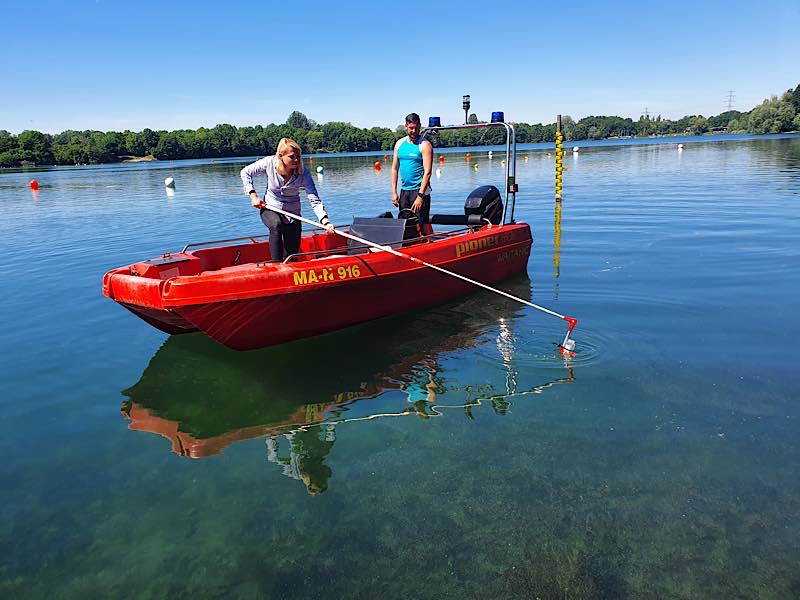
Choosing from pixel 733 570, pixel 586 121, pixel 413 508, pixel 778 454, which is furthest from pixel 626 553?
pixel 586 121

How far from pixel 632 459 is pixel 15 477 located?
5.26m

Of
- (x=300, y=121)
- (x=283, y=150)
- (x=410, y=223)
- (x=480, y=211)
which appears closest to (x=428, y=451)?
(x=283, y=150)

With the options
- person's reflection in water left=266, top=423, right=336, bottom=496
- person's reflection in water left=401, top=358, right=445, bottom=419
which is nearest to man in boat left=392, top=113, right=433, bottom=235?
person's reflection in water left=401, top=358, right=445, bottom=419

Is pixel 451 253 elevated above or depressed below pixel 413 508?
above

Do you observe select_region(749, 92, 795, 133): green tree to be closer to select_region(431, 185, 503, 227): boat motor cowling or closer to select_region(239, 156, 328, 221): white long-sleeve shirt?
select_region(431, 185, 503, 227): boat motor cowling

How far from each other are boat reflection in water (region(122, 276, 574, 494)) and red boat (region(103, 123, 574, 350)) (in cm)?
39

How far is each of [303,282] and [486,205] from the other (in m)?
4.68

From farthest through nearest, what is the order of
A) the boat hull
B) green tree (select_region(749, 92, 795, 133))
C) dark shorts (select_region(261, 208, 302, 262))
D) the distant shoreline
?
the distant shoreline, green tree (select_region(749, 92, 795, 133)), dark shorts (select_region(261, 208, 302, 262)), the boat hull

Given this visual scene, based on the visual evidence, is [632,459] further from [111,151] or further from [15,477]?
[111,151]

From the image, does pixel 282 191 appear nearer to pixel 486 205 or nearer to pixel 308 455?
pixel 308 455

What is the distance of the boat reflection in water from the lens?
5.09 meters

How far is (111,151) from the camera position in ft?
375

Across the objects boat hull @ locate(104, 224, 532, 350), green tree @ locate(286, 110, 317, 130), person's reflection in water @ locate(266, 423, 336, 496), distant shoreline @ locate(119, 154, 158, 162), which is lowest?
person's reflection in water @ locate(266, 423, 336, 496)

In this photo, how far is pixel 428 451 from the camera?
465cm
